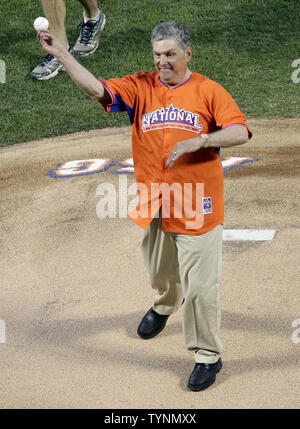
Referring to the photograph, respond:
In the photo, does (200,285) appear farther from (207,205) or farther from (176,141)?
(176,141)

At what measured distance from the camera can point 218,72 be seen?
11.7m

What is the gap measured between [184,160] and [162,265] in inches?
30.7

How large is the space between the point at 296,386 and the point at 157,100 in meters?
1.85

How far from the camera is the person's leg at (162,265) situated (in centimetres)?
435

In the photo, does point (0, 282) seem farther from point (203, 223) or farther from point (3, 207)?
point (203, 223)

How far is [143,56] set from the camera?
40.3 feet

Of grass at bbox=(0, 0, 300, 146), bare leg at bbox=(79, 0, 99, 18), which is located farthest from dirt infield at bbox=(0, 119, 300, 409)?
bare leg at bbox=(79, 0, 99, 18)

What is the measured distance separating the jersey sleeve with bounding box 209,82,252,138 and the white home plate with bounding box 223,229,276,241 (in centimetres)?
232

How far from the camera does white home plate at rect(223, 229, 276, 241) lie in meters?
6.08

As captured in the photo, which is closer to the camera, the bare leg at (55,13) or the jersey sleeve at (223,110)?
the jersey sleeve at (223,110)

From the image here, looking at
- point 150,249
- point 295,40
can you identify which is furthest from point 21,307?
point 295,40
